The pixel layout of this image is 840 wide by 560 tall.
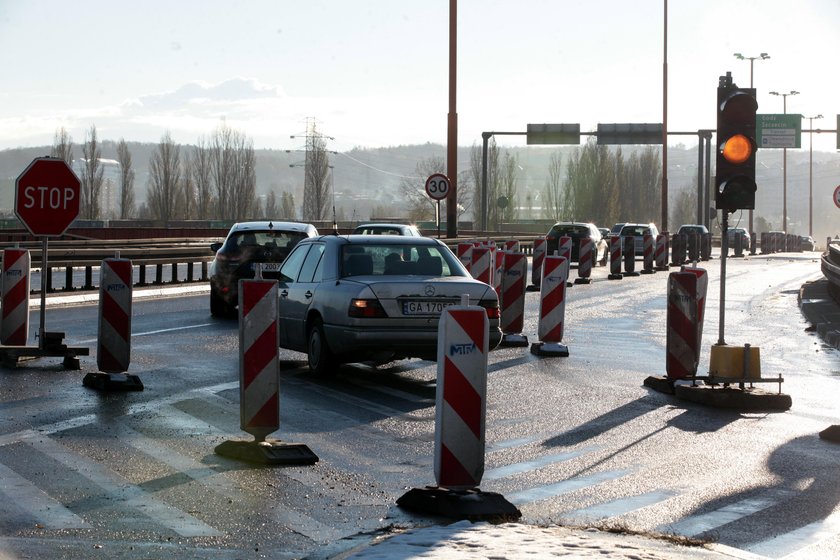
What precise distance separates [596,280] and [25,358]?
79.5 feet

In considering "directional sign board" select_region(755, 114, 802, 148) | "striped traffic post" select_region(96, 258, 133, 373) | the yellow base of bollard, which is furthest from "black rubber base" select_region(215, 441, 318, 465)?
"directional sign board" select_region(755, 114, 802, 148)

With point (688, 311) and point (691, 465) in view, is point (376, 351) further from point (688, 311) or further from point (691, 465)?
point (691, 465)

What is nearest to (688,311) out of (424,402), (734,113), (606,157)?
(734,113)

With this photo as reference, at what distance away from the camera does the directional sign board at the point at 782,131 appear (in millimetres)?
77625

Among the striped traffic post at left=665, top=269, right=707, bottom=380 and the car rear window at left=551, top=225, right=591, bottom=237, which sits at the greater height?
the car rear window at left=551, top=225, right=591, bottom=237

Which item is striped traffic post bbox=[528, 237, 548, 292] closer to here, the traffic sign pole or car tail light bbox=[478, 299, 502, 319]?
the traffic sign pole

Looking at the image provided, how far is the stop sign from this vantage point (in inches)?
591

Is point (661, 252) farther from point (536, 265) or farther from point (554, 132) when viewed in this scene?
point (554, 132)

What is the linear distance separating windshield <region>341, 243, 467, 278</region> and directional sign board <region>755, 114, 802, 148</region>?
219ft

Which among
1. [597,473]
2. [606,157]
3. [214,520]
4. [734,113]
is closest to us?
[214,520]

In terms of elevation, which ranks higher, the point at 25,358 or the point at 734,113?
the point at 734,113

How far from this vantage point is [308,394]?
40.9 ft

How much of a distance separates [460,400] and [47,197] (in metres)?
8.72

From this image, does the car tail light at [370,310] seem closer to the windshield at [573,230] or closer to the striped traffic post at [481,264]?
the striped traffic post at [481,264]
